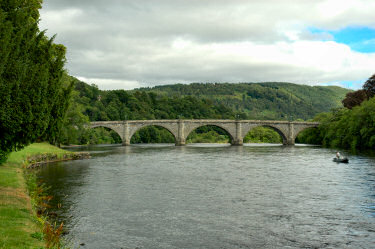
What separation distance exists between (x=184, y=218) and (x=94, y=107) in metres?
110

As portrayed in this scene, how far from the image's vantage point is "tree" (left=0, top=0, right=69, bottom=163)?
16.9m

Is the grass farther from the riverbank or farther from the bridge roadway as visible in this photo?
the bridge roadway

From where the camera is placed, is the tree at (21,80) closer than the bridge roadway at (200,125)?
Yes

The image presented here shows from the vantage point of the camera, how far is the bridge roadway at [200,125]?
327 feet

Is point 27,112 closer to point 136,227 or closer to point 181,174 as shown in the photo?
point 136,227

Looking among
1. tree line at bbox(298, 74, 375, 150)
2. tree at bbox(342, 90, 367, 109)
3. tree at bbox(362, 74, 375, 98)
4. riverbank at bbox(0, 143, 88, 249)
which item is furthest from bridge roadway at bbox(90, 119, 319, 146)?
riverbank at bbox(0, 143, 88, 249)

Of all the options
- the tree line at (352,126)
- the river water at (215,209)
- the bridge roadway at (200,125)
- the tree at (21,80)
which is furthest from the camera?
the bridge roadway at (200,125)

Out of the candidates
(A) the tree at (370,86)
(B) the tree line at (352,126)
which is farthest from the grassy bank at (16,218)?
(A) the tree at (370,86)

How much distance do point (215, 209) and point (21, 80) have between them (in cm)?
1291

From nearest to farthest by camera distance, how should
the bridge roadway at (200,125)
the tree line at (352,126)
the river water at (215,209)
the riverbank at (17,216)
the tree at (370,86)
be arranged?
the riverbank at (17,216) < the river water at (215,209) < the tree line at (352,126) < the tree at (370,86) < the bridge roadway at (200,125)

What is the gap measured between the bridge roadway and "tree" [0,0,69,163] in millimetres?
78424

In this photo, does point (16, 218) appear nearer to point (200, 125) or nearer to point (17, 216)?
point (17, 216)

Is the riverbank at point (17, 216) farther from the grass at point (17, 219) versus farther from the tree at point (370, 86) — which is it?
the tree at point (370, 86)

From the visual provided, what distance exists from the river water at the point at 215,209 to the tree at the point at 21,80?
16.8 feet
